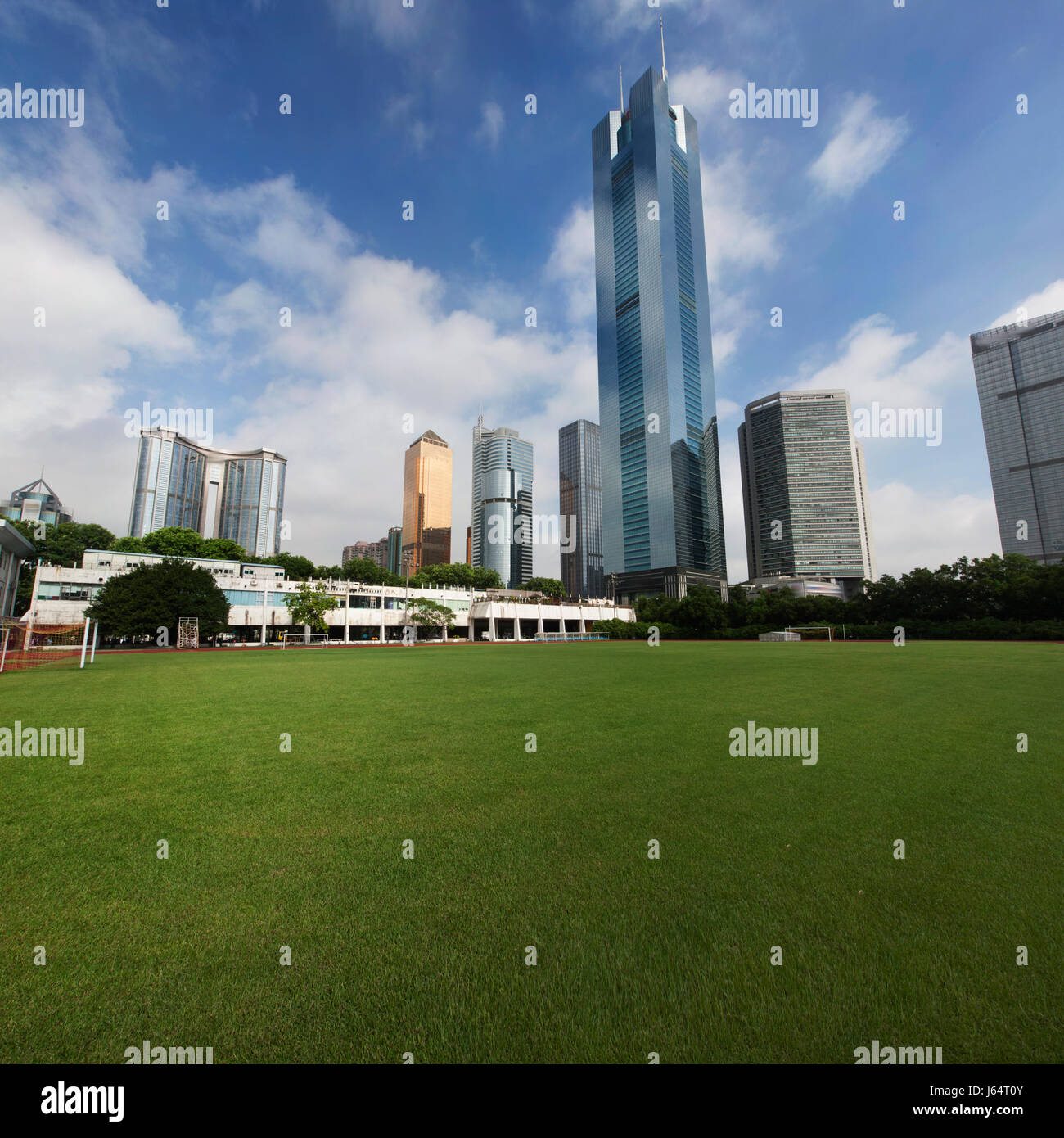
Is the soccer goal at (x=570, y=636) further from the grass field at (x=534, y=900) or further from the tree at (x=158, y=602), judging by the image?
the grass field at (x=534, y=900)

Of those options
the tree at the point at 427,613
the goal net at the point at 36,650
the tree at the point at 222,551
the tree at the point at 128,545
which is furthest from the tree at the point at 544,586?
the goal net at the point at 36,650

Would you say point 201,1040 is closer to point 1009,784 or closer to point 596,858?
point 596,858

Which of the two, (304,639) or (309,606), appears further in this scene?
(304,639)

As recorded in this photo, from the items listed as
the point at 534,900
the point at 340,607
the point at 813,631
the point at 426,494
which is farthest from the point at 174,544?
the point at 813,631

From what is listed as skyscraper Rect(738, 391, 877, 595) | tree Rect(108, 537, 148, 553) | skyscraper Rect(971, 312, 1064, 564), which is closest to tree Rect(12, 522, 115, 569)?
tree Rect(108, 537, 148, 553)

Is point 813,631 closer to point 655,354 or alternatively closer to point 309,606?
point 309,606

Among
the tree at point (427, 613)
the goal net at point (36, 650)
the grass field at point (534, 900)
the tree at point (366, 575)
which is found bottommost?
the grass field at point (534, 900)

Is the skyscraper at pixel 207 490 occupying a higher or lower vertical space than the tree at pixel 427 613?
higher
